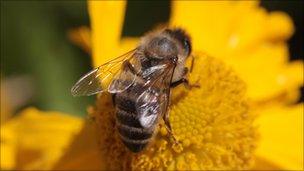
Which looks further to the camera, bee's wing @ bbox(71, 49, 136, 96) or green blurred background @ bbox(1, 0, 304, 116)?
green blurred background @ bbox(1, 0, 304, 116)

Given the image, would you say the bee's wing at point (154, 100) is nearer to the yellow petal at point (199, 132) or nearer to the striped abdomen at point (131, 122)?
the striped abdomen at point (131, 122)

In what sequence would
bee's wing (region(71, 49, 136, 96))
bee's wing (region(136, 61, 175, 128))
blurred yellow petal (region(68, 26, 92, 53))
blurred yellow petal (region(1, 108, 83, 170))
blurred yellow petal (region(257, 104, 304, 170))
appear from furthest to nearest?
blurred yellow petal (region(68, 26, 92, 53)), blurred yellow petal (region(1, 108, 83, 170)), blurred yellow petal (region(257, 104, 304, 170)), bee's wing (region(71, 49, 136, 96)), bee's wing (region(136, 61, 175, 128))

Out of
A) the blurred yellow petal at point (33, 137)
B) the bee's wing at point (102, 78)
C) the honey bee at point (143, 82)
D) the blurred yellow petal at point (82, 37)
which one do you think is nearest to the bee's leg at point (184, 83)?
the honey bee at point (143, 82)

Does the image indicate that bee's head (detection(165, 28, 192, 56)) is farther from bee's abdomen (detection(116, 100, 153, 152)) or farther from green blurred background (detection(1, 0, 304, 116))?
green blurred background (detection(1, 0, 304, 116))

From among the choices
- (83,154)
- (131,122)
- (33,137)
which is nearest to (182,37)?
(131,122)

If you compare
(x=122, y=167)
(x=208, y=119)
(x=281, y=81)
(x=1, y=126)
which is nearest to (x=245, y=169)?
(x=208, y=119)

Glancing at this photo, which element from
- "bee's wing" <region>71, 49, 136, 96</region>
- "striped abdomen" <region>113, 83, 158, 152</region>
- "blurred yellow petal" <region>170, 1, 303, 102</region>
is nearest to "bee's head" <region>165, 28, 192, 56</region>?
"bee's wing" <region>71, 49, 136, 96</region>

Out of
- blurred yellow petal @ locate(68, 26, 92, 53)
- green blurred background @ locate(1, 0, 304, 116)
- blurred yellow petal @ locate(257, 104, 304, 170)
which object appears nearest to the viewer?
blurred yellow petal @ locate(257, 104, 304, 170)

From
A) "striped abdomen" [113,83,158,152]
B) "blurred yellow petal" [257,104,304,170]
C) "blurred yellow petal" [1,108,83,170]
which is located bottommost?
"blurred yellow petal" [1,108,83,170]

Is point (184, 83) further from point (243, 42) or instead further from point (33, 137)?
point (243, 42)

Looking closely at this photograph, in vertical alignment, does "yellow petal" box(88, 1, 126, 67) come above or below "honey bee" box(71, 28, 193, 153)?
below
